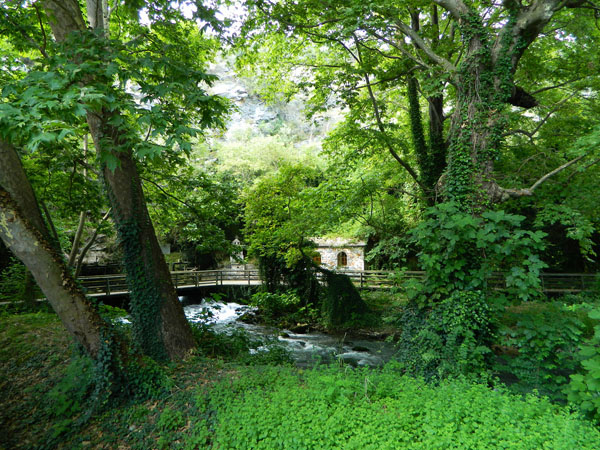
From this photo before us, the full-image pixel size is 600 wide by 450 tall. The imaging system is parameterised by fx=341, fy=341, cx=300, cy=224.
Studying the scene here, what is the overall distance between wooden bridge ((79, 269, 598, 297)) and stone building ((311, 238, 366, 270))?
269 centimetres

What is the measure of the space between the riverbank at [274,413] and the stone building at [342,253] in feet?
49.0

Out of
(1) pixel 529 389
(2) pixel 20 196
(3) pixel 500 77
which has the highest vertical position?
(3) pixel 500 77

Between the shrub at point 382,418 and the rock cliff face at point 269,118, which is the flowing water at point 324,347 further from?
the rock cliff face at point 269,118

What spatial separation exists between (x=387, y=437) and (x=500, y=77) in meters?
5.94

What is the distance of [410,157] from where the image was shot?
13.2 m

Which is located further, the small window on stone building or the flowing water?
the small window on stone building

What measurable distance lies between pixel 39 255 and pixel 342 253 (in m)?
18.5

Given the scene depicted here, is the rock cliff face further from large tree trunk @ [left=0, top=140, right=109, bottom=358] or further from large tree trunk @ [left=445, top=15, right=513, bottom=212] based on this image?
large tree trunk @ [left=0, top=140, right=109, bottom=358]

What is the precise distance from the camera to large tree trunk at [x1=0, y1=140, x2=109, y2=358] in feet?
13.5

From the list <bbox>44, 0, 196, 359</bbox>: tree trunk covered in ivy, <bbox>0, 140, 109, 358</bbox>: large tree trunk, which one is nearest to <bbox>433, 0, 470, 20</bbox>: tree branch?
<bbox>44, 0, 196, 359</bbox>: tree trunk covered in ivy

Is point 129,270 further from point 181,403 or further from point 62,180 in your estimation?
point 62,180

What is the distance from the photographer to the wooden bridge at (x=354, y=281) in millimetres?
13609

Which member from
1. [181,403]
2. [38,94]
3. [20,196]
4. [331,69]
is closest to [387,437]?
[181,403]

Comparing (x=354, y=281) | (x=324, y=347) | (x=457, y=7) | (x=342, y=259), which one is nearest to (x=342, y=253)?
(x=342, y=259)
